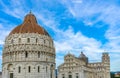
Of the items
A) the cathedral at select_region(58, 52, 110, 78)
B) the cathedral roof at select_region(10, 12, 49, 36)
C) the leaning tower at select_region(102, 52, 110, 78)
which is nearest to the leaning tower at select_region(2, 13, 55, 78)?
the cathedral roof at select_region(10, 12, 49, 36)

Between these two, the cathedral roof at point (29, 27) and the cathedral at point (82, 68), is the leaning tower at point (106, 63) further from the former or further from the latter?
the cathedral roof at point (29, 27)

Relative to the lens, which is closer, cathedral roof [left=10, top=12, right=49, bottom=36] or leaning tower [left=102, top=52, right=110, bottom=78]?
cathedral roof [left=10, top=12, right=49, bottom=36]

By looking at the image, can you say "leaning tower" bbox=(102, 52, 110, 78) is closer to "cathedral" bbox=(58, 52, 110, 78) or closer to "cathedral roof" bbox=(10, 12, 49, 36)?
"cathedral" bbox=(58, 52, 110, 78)

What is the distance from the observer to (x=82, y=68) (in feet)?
282

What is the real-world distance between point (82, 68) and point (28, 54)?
24038mm

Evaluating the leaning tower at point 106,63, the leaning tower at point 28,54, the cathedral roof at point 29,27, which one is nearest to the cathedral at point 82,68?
A: the leaning tower at point 106,63

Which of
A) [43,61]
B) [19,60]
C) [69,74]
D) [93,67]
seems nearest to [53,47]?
[43,61]

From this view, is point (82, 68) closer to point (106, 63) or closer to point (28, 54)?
point (106, 63)

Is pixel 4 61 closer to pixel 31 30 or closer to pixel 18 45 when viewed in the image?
pixel 18 45

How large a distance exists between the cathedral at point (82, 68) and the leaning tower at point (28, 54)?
15.4 metres

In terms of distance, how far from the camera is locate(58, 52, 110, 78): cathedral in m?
86.9

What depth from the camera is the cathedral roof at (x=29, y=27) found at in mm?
71488

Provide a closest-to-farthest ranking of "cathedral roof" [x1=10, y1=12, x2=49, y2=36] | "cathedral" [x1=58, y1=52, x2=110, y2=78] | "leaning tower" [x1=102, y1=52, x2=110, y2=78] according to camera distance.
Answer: "cathedral roof" [x1=10, y1=12, x2=49, y2=36]
"cathedral" [x1=58, y1=52, x2=110, y2=78]
"leaning tower" [x1=102, y1=52, x2=110, y2=78]

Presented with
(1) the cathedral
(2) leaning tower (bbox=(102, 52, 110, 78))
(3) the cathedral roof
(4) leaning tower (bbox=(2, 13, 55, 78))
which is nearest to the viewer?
(4) leaning tower (bbox=(2, 13, 55, 78))
